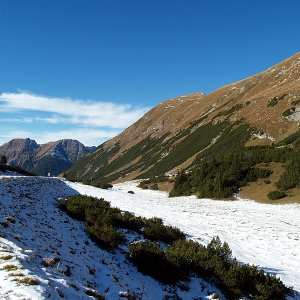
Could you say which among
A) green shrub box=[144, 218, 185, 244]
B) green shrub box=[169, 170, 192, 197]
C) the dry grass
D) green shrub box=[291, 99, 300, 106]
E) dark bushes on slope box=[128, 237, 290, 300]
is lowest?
dark bushes on slope box=[128, 237, 290, 300]

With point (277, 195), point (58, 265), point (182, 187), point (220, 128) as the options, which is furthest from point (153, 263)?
point (220, 128)

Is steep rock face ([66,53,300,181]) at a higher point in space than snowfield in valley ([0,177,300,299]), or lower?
higher

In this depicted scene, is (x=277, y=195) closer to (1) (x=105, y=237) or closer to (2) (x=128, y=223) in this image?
(2) (x=128, y=223)

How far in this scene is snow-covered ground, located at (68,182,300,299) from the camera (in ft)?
57.0

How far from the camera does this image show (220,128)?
89.8m

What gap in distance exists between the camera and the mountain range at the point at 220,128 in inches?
2709

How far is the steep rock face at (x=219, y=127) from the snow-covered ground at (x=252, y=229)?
31.5 m

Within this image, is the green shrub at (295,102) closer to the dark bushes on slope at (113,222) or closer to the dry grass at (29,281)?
the dark bushes on slope at (113,222)

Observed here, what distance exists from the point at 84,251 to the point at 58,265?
2.99m

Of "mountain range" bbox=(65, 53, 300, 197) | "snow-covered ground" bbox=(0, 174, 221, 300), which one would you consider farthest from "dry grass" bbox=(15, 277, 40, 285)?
"mountain range" bbox=(65, 53, 300, 197)

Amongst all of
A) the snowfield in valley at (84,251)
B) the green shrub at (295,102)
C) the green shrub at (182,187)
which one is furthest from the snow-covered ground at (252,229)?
the green shrub at (295,102)

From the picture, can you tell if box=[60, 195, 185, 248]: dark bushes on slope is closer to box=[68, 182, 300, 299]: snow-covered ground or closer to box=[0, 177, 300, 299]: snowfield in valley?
box=[0, 177, 300, 299]: snowfield in valley

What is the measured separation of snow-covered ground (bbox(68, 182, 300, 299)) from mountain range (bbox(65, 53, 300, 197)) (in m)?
30.9

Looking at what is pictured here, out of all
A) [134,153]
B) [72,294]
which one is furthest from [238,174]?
[134,153]
